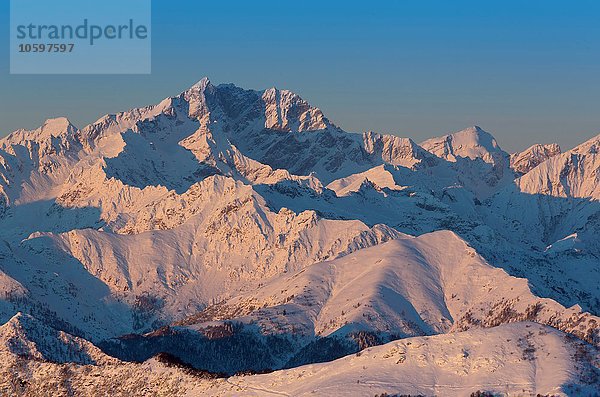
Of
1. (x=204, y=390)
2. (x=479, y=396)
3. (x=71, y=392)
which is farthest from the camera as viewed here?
(x=71, y=392)

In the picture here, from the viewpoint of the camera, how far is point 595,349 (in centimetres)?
18200

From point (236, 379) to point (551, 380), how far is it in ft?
148

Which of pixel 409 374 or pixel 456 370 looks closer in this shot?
pixel 409 374

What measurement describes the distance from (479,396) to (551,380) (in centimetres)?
1106

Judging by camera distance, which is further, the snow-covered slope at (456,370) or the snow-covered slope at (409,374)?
the snow-covered slope at (409,374)

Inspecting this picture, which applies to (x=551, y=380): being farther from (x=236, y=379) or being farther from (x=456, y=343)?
(x=236, y=379)

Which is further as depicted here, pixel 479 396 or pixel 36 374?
pixel 36 374

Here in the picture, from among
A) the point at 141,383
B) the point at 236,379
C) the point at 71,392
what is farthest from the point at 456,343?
the point at 71,392

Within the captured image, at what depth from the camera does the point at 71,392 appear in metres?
188

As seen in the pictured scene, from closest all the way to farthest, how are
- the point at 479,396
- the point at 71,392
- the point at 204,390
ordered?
the point at 479,396 → the point at 204,390 → the point at 71,392

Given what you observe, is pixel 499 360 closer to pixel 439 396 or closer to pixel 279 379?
pixel 439 396

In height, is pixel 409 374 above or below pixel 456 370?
below

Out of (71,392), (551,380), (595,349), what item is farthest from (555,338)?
(71,392)

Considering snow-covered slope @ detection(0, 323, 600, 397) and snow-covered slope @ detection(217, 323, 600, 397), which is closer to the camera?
snow-covered slope @ detection(217, 323, 600, 397)
